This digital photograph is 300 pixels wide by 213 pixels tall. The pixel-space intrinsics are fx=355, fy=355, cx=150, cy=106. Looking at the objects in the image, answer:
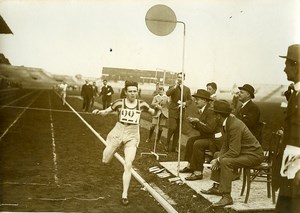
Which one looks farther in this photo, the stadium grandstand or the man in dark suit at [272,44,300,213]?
the stadium grandstand

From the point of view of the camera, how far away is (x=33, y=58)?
5.15 metres

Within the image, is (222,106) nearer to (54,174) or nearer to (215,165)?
(215,165)

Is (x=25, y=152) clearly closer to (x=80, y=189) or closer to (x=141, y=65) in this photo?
(x=80, y=189)

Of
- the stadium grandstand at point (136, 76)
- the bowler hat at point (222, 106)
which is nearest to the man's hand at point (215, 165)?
the bowler hat at point (222, 106)


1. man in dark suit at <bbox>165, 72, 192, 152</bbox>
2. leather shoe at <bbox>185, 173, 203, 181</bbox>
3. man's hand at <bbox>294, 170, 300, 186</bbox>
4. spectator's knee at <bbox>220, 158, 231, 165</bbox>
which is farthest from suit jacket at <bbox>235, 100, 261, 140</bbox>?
man's hand at <bbox>294, 170, 300, 186</bbox>

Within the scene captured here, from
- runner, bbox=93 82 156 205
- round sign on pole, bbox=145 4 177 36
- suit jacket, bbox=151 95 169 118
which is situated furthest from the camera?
suit jacket, bbox=151 95 169 118

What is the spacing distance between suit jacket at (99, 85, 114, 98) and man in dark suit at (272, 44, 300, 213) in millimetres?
3433

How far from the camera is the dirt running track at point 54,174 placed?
13.3 feet

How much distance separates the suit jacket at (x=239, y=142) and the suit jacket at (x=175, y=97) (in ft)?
8.33

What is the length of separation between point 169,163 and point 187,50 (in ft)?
6.53

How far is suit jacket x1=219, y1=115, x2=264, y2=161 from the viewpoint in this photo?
415 cm

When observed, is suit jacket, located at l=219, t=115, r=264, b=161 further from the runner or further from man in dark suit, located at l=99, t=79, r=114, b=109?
man in dark suit, located at l=99, t=79, r=114, b=109

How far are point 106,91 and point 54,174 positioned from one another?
→ 1746 millimetres

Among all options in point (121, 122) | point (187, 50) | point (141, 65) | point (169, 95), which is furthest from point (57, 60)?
point (169, 95)
